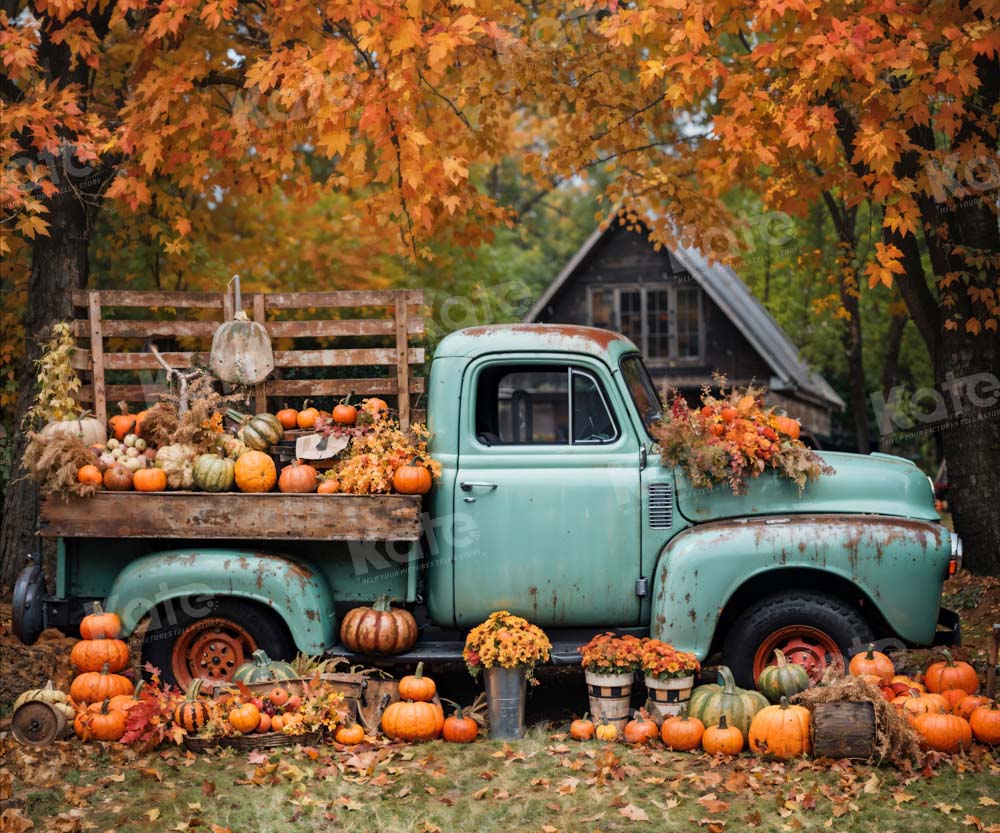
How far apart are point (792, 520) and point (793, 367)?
15450mm

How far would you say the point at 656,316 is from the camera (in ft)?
78.8

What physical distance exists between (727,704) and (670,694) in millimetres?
346

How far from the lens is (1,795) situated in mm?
5754

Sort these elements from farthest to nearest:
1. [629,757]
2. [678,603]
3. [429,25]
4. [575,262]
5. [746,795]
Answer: [575,262]
[429,25]
[678,603]
[629,757]
[746,795]

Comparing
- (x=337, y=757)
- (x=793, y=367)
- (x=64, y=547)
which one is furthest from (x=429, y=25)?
(x=793, y=367)

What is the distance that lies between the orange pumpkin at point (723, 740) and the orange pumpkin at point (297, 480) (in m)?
2.72

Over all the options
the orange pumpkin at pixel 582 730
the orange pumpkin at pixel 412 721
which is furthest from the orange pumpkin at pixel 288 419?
the orange pumpkin at pixel 582 730

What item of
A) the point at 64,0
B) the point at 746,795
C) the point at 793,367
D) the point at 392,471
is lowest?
the point at 746,795

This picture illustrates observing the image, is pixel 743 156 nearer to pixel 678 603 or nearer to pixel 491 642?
pixel 678 603

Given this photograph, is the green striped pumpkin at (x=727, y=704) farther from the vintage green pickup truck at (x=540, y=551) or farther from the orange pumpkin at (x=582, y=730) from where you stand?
the orange pumpkin at (x=582, y=730)

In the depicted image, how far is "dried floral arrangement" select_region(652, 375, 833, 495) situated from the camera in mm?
6781

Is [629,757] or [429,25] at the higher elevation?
[429,25]

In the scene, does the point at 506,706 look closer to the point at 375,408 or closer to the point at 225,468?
the point at 375,408

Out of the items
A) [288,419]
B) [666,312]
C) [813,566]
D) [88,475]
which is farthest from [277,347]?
[666,312]
